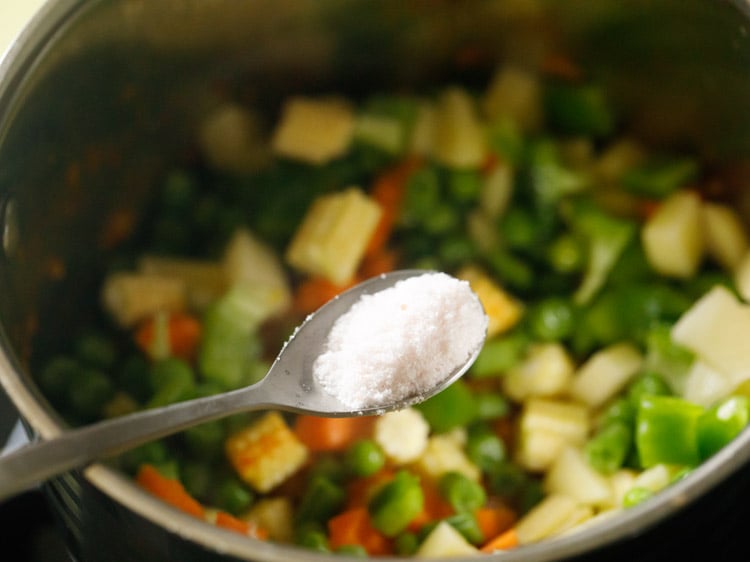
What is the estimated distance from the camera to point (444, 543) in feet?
4.09

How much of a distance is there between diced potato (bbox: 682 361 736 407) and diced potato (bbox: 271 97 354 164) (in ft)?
2.56

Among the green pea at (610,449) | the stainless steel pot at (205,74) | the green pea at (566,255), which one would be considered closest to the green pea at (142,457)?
the stainless steel pot at (205,74)

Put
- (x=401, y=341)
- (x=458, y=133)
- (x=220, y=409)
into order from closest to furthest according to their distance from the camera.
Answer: (x=220, y=409)
(x=401, y=341)
(x=458, y=133)

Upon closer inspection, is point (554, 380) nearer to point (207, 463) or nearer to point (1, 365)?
point (207, 463)

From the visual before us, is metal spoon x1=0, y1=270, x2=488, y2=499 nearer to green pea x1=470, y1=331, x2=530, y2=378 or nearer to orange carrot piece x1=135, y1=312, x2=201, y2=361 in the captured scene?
green pea x1=470, y1=331, x2=530, y2=378

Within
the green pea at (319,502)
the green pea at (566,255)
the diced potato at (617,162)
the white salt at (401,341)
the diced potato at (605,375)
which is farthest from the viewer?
the diced potato at (617,162)

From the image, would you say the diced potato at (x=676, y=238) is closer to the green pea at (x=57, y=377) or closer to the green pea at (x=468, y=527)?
the green pea at (x=468, y=527)

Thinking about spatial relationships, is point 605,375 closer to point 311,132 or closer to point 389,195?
point 389,195

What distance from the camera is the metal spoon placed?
86 cm

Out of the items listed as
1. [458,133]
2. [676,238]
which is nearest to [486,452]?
[676,238]

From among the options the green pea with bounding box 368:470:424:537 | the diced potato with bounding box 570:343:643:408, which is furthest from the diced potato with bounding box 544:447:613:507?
the green pea with bounding box 368:470:424:537

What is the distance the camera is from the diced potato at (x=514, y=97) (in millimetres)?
1729

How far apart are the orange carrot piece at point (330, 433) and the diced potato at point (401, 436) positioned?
0.12 ft

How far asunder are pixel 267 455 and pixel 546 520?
444mm
